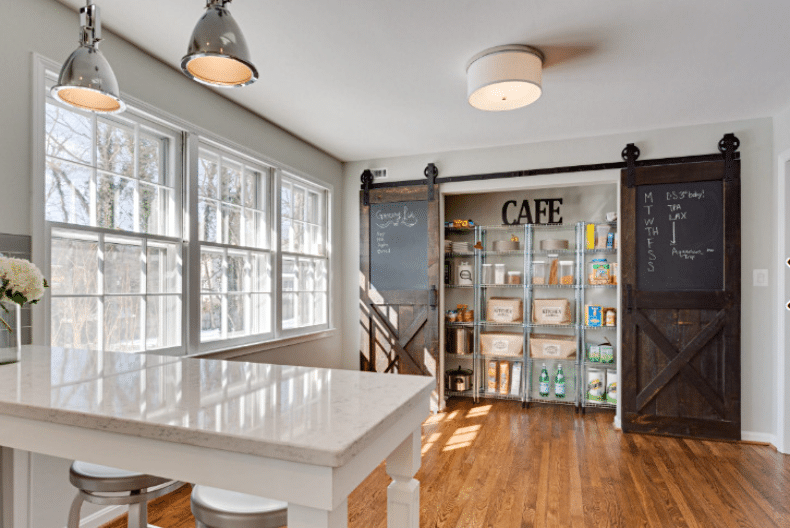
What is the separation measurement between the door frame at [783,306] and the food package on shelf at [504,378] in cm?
220

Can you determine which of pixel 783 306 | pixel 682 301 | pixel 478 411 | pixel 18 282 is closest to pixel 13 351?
pixel 18 282

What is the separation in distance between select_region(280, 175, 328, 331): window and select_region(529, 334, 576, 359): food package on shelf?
2178 millimetres

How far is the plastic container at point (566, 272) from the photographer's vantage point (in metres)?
4.59

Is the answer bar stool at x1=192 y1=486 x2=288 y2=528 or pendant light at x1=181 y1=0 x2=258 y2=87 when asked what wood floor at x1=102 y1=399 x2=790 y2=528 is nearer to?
bar stool at x1=192 y1=486 x2=288 y2=528

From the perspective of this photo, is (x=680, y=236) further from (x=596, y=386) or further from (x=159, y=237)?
(x=159, y=237)

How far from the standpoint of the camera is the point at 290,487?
0.83 metres

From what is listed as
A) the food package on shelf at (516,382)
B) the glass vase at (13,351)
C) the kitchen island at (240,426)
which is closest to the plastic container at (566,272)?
the food package on shelf at (516,382)

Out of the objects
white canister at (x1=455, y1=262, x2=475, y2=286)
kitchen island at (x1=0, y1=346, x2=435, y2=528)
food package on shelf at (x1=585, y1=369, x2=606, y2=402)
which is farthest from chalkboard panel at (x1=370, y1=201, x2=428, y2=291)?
kitchen island at (x1=0, y1=346, x2=435, y2=528)

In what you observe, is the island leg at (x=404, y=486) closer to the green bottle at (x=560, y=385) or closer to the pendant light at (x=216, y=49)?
the pendant light at (x=216, y=49)

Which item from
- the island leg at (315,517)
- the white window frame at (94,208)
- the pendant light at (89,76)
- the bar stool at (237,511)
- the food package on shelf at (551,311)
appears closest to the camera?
the island leg at (315,517)

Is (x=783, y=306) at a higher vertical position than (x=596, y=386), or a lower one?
higher

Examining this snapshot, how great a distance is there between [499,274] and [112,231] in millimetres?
3581

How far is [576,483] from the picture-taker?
285 cm

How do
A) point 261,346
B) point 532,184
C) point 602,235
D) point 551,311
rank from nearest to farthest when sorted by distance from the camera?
point 261,346 < point 532,184 < point 602,235 < point 551,311
